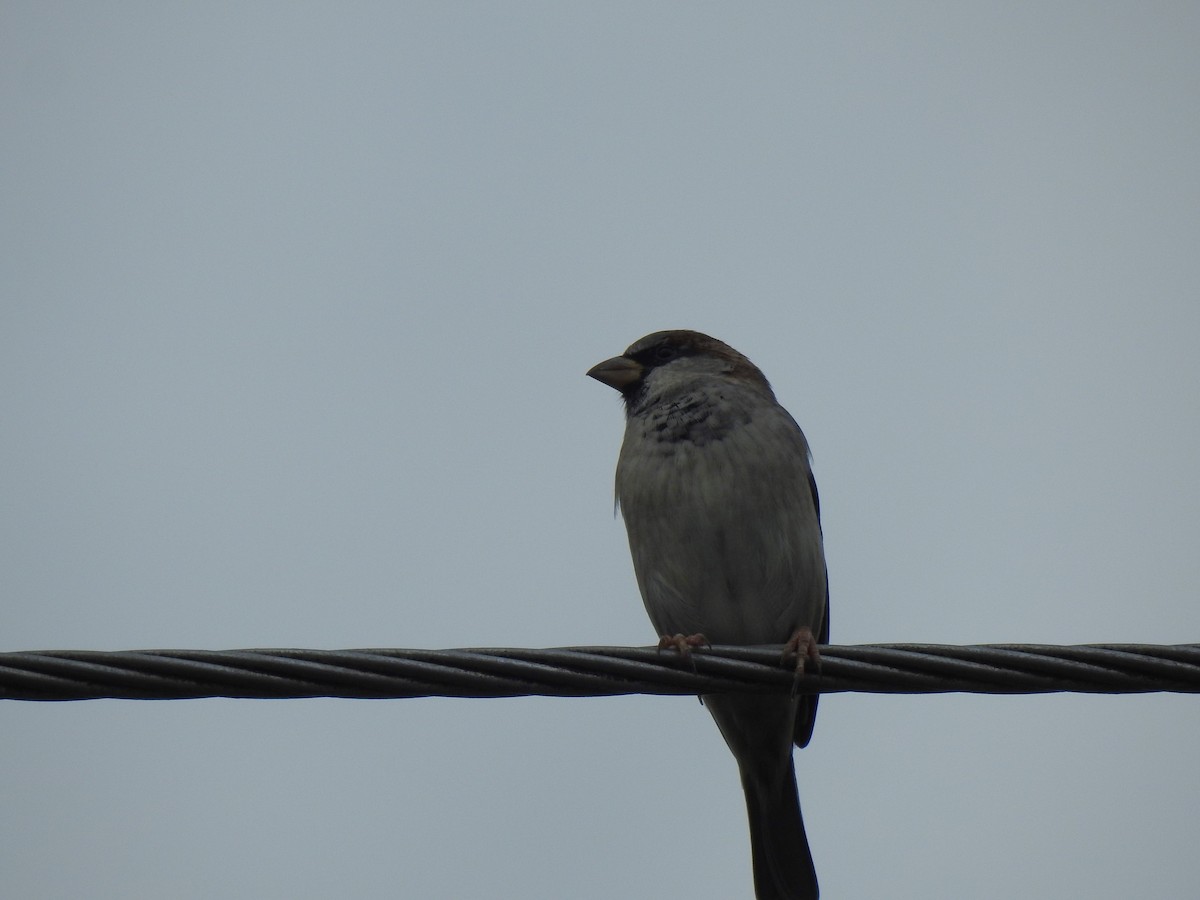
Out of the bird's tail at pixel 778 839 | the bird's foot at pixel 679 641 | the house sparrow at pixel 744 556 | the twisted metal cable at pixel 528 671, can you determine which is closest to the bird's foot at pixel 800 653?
the twisted metal cable at pixel 528 671

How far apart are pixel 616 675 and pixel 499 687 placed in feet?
0.92

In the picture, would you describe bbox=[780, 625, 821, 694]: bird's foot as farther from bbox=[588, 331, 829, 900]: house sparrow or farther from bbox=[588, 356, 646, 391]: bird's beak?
bbox=[588, 356, 646, 391]: bird's beak

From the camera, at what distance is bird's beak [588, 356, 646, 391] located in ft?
19.0

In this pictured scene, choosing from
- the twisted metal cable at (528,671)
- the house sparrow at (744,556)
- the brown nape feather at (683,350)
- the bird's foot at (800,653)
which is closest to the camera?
the twisted metal cable at (528,671)

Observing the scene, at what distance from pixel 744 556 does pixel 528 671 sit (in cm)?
194

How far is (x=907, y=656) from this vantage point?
2.88 meters

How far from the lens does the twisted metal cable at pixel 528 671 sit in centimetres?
271

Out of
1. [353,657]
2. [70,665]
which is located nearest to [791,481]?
[353,657]

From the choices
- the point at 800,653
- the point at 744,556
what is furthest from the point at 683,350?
the point at 800,653

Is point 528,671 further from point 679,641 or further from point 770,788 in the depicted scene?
point 770,788

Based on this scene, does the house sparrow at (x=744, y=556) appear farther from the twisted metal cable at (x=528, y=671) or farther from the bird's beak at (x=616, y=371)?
the twisted metal cable at (x=528, y=671)

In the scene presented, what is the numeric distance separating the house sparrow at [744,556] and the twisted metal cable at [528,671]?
165 cm

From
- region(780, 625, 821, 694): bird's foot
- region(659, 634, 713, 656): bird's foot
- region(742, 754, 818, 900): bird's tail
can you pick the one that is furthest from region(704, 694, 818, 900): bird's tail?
region(780, 625, 821, 694): bird's foot

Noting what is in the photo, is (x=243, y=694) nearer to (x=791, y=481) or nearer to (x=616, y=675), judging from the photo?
(x=616, y=675)
